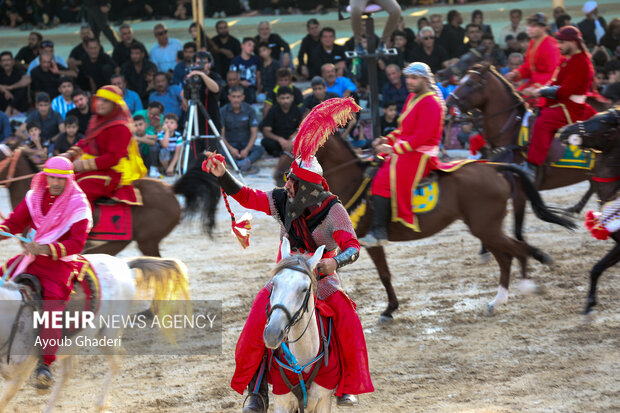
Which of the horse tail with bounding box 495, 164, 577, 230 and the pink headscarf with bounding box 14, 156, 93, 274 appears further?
the horse tail with bounding box 495, 164, 577, 230

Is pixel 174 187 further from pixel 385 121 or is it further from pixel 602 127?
pixel 385 121

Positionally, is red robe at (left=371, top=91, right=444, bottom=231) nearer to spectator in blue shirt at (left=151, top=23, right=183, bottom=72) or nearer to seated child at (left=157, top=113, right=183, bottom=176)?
seated child at (left=157, top=113, right=183, bottom=176)

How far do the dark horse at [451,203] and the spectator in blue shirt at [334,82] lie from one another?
19.4 feet

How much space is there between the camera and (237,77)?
15453mm

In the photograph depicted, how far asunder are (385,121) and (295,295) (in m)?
9.98

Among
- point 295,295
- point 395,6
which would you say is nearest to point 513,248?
point 295,295

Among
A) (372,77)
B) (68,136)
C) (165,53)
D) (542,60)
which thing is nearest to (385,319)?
(542,60)

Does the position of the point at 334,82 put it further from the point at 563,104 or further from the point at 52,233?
the point at 52,233

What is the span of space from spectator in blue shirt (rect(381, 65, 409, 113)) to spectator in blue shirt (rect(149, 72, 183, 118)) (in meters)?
3.77

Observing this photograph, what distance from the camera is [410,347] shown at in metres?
7.65

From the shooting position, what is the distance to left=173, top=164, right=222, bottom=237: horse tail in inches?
354

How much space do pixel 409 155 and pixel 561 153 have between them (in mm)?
2753

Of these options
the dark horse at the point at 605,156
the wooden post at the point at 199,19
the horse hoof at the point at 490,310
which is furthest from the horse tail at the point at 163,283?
the wooden post at the point at 199,19

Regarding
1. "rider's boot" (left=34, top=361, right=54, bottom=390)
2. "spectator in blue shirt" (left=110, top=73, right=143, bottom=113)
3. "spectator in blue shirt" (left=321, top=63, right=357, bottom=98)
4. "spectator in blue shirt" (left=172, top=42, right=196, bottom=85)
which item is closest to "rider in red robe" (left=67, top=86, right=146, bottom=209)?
"rider's boot" (left=34, top=361, right=54, bottom=390)
